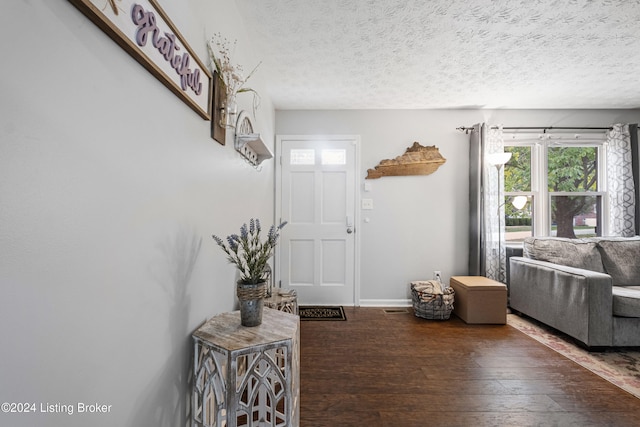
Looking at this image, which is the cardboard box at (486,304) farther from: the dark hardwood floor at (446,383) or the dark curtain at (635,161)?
the dark curtain at (635,161)

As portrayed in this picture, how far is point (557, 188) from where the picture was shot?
345 centimetres

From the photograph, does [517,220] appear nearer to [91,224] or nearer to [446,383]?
[446,383]

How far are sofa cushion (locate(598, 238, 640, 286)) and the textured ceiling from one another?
1.64 m

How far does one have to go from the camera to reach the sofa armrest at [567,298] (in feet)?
7.17

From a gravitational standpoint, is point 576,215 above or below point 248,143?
below

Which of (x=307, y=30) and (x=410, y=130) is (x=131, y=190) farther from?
(x=410, y=130)

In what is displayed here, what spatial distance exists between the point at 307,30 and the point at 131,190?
1.86m

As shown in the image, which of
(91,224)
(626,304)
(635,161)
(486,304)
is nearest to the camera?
(91,224)

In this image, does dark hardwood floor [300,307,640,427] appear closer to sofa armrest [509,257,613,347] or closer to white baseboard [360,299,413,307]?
sofa armrest [509,257,613,347]

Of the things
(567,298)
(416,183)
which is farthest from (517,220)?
(416,183)

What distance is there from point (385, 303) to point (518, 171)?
243 cm

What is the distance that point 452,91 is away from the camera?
291 cm

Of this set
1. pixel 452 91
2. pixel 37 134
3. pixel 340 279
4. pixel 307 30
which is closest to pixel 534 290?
pixel 340 279

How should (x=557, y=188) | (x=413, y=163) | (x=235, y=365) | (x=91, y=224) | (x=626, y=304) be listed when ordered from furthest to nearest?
(x=557, y=188)
(x=413, y=163)
(x=626, y=304)
(x=235, y=365)
(x=91, y=224)
